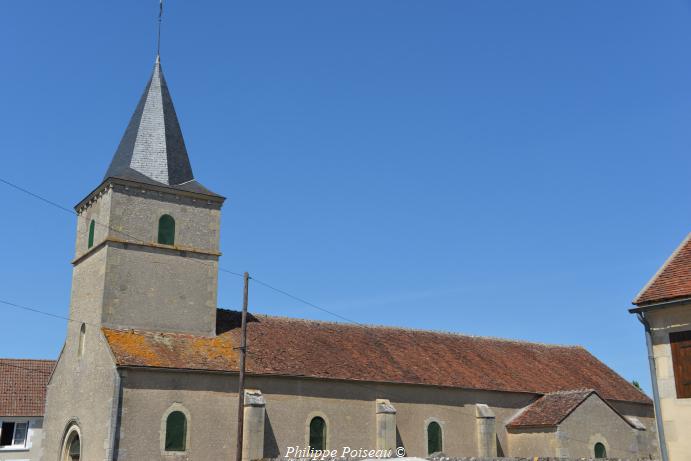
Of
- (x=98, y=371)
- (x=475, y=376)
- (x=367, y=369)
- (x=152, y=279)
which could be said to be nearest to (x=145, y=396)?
(x=98, y=371)

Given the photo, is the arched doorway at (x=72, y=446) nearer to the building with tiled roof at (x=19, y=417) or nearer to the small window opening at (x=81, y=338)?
the small window opening at (x=81, y=338)

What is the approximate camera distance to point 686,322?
17766 millimetres

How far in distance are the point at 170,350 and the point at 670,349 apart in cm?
1839

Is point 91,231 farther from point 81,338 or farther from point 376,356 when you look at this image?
point 376,356

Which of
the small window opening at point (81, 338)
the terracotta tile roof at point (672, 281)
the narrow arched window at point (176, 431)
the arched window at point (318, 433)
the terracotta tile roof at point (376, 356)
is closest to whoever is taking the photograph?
the terracotta tile roof at point (672, 281)

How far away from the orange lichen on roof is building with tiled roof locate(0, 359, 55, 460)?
1704 centimetres

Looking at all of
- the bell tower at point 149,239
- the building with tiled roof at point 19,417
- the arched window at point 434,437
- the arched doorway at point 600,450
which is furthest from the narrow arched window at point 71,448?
the arched doorway at point 600,450

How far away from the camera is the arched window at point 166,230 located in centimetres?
3212

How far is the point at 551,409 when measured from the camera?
3419cm

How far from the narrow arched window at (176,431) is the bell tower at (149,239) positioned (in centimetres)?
407

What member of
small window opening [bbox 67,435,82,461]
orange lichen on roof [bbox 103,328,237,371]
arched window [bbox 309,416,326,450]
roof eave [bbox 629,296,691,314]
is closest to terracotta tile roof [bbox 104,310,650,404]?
orange lichen on roof [bbox 103,328,237,371]

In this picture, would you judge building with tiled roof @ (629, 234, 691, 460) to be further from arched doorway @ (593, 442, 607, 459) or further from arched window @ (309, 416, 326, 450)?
arched doorway @ (593, 442, 607, 459)

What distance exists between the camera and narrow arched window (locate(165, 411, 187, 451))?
27.8 m

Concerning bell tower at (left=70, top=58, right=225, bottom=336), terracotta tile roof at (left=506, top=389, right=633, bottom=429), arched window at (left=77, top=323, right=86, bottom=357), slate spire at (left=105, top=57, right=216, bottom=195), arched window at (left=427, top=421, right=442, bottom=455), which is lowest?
arched window at (left=427, top=421, right=442, bottom=455)
